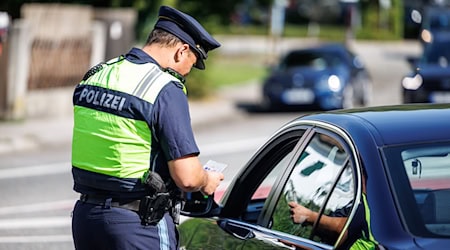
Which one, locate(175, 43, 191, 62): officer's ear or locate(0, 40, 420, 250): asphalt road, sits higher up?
locate(175, 43, 191, 62): officer's ear

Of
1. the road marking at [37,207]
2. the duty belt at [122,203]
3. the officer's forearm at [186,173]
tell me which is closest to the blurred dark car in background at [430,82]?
the road marking at [37,207]

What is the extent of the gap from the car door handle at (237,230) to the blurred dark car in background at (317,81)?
692 inches

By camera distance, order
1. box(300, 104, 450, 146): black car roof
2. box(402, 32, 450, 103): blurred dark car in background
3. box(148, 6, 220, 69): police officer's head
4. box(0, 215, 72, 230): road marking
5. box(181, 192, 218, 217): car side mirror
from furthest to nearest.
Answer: box(402, 32, 450, 103): blurred dark car in background, box(0, 215, 72, 230): road marking, box(181, 192, 218, 217): car side mirror, box(148, 6, 220, 69): police officer's head, box(300, 104, 450, 146): black car roof

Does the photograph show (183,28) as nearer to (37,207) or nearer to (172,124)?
(172,124)

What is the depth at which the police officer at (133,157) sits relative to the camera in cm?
450

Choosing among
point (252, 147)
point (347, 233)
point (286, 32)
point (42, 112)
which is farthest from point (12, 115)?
point (286, 32)

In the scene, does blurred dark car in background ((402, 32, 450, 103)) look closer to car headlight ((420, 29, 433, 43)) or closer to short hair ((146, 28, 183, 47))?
car headlight ((420, 29, 433, 43))

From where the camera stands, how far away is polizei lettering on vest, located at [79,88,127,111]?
4531 millimetres

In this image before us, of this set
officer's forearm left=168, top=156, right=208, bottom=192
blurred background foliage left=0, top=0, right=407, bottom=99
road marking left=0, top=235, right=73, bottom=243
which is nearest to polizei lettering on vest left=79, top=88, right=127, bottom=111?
officer's forearm left=168, top=156, right=208, bottom=192

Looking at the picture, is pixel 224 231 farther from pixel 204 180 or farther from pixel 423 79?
pixel 423 79

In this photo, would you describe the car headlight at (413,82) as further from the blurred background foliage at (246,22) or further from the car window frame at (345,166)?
the car window frame at (345,166)

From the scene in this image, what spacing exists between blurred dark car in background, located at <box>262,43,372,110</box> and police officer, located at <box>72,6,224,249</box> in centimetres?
1810

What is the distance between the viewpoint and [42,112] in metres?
19.9

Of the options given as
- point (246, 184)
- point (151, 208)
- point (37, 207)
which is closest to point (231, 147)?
point (37, 207)
